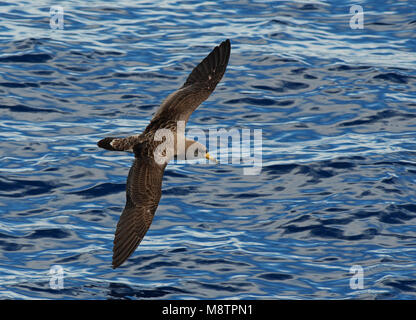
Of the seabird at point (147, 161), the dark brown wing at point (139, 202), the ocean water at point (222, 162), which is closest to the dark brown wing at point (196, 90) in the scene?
the seabird at point (147, 161)

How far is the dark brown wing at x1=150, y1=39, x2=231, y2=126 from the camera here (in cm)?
1159

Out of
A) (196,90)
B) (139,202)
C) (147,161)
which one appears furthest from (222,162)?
(139,202)

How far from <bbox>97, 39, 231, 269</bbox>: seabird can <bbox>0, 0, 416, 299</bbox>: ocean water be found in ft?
1.90

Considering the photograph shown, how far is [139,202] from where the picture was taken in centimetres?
1080

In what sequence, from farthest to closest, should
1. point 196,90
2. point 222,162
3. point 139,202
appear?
1. point 222,162
2. point 196,90
3. point 139,202

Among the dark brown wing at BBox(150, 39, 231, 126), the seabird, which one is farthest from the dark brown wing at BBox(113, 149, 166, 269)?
the dark brown wing at BBox(150, 39, 231, 126)

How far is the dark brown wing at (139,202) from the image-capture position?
1052 centimetres

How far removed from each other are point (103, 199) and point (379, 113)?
5739mm

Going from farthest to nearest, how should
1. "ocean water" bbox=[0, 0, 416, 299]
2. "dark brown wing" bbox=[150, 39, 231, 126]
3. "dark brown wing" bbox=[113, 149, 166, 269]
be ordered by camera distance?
"dark brown wing" bbox=[150, 39, 231, 126], "ocean water" bbox=[0, 0, 416, 299], "dark brown wing" bbox=[113, 149, 166, 269]

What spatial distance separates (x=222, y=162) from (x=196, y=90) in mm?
1966

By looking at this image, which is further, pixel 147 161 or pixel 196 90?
pixel 196 90

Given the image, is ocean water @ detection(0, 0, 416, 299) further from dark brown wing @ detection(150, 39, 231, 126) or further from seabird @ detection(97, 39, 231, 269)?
dark brown wing @ detection(150, 39, 231, 126)

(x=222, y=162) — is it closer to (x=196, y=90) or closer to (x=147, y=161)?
(x=196, y=90)
